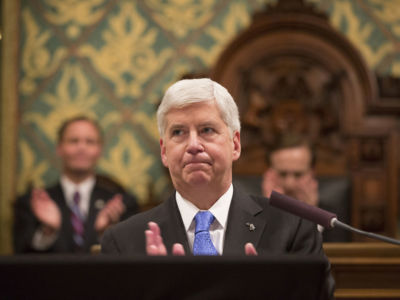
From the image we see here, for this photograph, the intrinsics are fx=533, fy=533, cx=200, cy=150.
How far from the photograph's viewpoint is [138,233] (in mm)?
1703

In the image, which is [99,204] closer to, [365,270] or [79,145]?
[79,145]

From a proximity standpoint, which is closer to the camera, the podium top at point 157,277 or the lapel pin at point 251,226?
the podium top at point 157,277

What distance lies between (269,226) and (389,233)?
318 centimetres

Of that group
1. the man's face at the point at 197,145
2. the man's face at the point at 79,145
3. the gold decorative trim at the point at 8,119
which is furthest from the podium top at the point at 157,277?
the gold decorative trim at the point at 8,119

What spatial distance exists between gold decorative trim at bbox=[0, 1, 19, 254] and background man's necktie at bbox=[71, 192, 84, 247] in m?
0.85

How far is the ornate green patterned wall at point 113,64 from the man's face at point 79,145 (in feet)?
1.86

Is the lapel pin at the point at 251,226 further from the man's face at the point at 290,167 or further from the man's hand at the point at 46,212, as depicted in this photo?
the man's hand at the point at 46,212

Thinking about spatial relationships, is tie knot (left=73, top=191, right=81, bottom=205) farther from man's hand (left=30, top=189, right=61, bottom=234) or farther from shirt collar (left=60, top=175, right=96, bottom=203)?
man's hand (left=30, top=189, right=61, bottom=234)

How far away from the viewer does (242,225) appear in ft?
5.61

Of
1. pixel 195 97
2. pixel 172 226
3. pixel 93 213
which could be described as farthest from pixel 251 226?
pixel 93 213

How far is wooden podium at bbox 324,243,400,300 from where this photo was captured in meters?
2.40

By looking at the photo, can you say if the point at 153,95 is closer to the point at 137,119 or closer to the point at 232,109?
the point at 137,119

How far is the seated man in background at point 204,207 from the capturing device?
65.6 inches

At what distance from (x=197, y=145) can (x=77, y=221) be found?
2.58 meters
